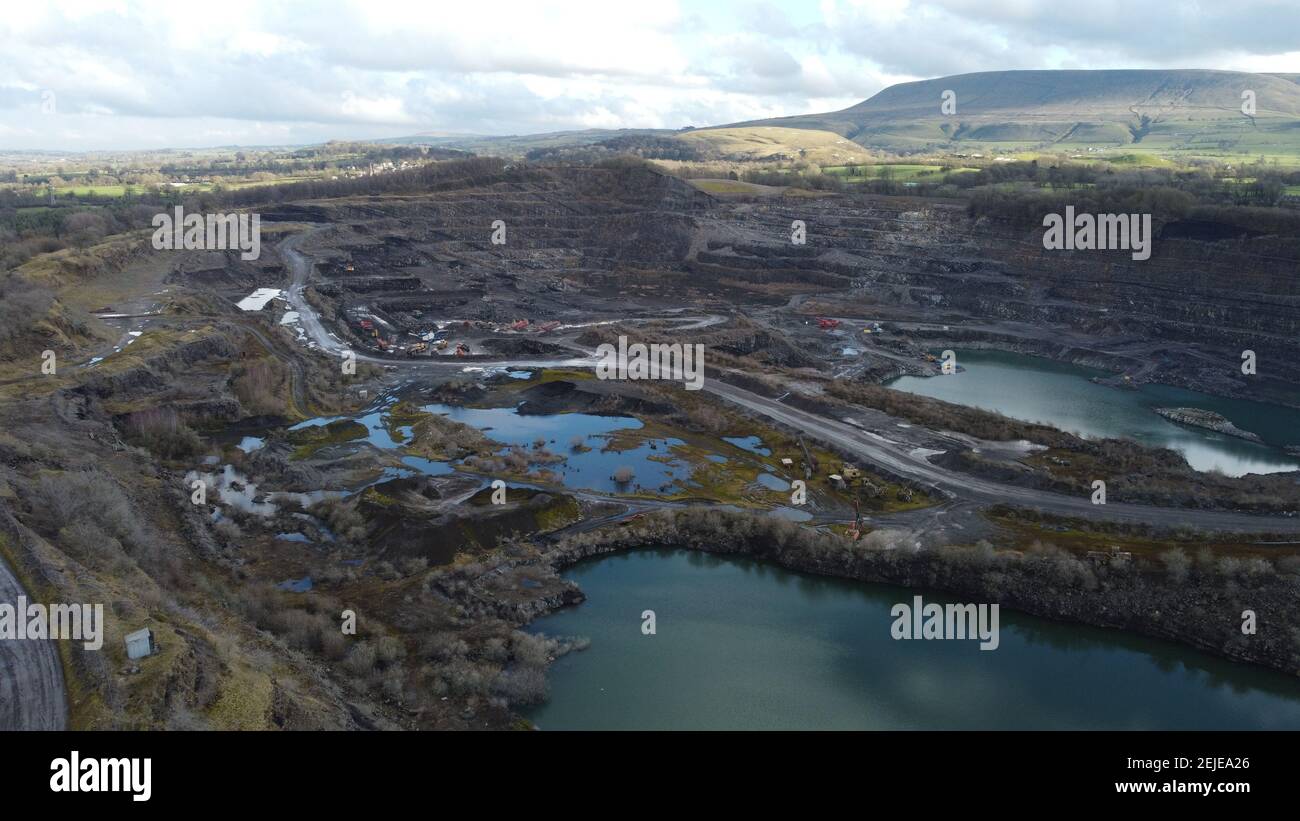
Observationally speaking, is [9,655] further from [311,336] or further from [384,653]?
[311,336]

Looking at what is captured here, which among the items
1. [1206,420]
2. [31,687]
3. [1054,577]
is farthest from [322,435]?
[1206,420]

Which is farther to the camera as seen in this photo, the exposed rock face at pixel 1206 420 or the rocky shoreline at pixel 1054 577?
the exposed rock face at pixel 1206 420

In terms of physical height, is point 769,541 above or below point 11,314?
below

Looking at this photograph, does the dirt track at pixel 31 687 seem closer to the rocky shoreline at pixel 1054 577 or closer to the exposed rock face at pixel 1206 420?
the rocky shoreline at pixel 1054 577

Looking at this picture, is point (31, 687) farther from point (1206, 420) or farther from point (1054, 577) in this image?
point (1206, 420)

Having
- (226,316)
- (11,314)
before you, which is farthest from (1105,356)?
(11,314)

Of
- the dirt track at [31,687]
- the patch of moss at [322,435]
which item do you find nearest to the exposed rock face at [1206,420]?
the patch of moss at [322,435]

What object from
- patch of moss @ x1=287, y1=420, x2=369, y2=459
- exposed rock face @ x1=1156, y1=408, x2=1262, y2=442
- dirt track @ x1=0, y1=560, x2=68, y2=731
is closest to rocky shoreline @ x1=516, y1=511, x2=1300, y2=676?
dirt track @ x1=0, y1=560, x2=68, y2=731

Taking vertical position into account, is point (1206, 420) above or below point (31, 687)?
above

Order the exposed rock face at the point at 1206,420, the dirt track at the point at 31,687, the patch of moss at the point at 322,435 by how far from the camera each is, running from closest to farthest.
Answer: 1. the dirt track at the point at 31,687
2. the patch of moss at the point at 322,435
3. the exposed rock face at the point at 1206,420
